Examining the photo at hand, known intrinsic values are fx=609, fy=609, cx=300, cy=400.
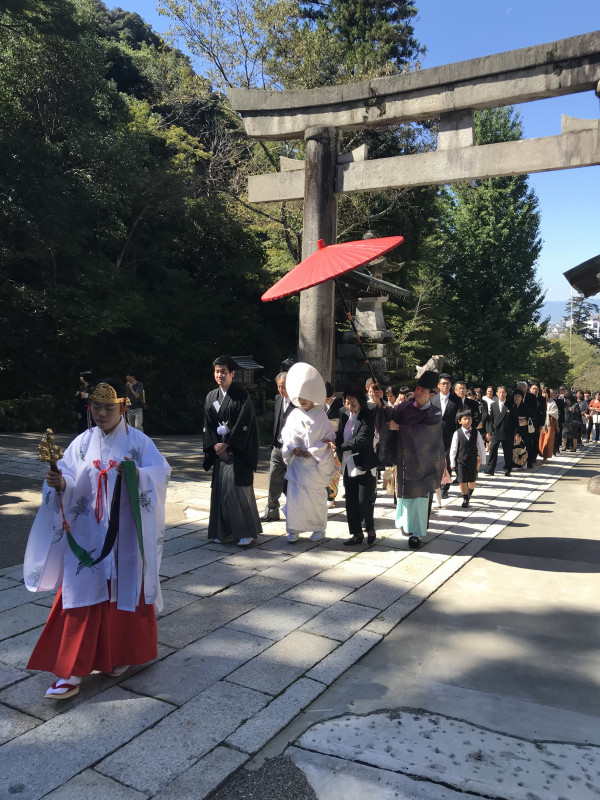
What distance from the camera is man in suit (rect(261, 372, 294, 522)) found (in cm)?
699

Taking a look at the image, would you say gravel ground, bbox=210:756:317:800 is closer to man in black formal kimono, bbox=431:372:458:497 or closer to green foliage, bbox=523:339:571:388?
man in black formal kimono, bbox=431:372:458:497

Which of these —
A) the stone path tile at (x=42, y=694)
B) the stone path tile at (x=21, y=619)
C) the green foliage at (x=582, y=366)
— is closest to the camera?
the stone path tile at (x=42, y=694)

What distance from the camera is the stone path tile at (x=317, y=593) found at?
455 centimetres

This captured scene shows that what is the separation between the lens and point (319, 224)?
324 inches

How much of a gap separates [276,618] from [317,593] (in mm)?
575

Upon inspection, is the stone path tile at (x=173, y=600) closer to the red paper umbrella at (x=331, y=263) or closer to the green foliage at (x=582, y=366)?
the red paper umbrella at (x=331, y=263)

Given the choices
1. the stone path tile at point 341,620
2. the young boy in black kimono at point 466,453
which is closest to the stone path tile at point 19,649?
the stone path tile at point 341,620

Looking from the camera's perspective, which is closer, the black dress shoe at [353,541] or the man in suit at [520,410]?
the black dress shoe at [353,541]

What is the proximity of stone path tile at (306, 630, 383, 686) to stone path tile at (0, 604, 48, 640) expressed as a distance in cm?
188

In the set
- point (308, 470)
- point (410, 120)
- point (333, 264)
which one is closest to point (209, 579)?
point (308, 470)

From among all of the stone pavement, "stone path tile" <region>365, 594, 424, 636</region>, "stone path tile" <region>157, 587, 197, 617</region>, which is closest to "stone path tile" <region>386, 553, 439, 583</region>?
the stone pavement

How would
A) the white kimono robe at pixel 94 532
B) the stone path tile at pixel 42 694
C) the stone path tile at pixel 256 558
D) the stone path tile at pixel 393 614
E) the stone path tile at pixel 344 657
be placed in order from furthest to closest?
the stone path tile at pixel 256 558 < the stone path tile at pixel 393 614 < the stone path tile at pixel 344 657 < the white kimono robe at pixel 94 532 < the stone path tile at pixel 42 694

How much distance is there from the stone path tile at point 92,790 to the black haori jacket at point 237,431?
3.47 m

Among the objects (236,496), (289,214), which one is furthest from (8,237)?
(236,496)
